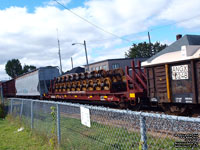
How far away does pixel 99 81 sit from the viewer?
13.7 meters

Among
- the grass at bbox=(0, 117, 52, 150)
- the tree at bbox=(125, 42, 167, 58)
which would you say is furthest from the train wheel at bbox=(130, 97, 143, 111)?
the tree at bbox=(125, 42, 167, 58)

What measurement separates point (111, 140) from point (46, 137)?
3148mm

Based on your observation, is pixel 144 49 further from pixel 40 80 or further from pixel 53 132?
pixel 53 132

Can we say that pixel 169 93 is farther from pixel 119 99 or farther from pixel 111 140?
pixel 111 140

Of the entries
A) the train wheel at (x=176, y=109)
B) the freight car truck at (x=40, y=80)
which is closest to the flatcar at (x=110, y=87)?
the train wheel at (x=176, y=109)

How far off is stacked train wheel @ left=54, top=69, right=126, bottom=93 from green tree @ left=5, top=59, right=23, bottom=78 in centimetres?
9284

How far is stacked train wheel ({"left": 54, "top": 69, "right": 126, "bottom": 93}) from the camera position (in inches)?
517

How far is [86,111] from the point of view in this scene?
433 cm

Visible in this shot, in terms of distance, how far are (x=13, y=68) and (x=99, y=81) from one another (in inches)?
3884

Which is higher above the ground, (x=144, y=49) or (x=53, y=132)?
(x=144, y=49)

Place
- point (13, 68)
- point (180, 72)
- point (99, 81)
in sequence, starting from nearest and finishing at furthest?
point (180, 72), point (99, 81), point (13, 68)

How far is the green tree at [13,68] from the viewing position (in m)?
102

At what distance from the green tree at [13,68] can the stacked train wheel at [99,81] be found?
9284 cm

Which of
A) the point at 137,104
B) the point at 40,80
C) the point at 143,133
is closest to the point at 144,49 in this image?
the point at 40,80
